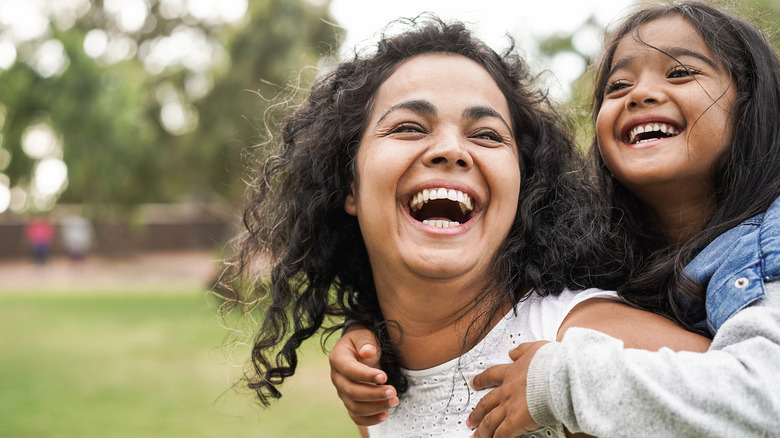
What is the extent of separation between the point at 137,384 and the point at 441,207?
6.68 m

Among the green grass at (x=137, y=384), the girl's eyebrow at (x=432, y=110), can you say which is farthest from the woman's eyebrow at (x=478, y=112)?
the green grass at (x=137, y=384)

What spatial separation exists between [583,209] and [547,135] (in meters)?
0.31

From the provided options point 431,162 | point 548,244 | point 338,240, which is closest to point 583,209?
point 548,244

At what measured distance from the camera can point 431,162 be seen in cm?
211

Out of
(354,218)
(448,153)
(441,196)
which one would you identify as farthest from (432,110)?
(354,218)

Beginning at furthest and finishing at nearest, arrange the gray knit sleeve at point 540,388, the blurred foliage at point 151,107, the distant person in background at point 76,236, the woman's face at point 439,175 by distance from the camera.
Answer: the distant person in background at point 76,236
the blurred foliage at point 151,107
the woman's face at point 439,175
the gray knit sleeve at point 540,388

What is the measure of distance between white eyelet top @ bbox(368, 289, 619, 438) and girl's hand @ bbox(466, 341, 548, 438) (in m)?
0.06

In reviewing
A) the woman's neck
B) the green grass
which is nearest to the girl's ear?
the woman's neck

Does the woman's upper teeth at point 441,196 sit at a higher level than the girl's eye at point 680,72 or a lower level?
lower

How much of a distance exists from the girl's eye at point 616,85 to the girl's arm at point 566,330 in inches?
31.9

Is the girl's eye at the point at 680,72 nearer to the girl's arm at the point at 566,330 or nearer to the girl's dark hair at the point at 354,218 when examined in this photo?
the girl's dark hair at the point at 354,218

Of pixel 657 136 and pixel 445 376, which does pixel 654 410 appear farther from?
pixel 657 136

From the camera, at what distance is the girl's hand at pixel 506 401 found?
1751 mm

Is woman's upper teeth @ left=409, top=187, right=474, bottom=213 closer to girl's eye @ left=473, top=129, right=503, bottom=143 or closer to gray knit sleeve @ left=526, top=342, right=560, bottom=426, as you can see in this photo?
girl's eye @ left=473, top=129, right=503, bottom=143
